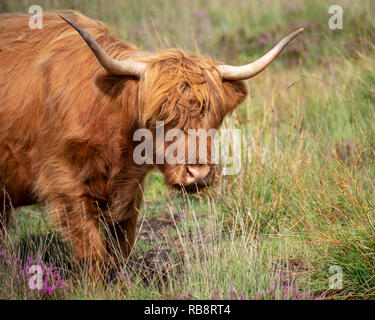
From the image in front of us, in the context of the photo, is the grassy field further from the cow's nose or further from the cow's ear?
the cow's ear

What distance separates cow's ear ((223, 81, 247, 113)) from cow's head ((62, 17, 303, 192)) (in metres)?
0.15

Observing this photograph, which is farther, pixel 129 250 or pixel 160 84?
pixel 129 250

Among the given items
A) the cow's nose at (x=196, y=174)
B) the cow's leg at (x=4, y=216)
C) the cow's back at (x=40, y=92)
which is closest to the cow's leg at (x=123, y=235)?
the cow's back at (x=40, y=92)

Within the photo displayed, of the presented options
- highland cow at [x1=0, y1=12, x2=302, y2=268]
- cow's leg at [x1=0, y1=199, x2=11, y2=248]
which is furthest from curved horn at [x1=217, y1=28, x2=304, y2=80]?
cow's leg at [x1=0, y1=199, x2=11, y2=248]

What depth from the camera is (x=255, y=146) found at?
4309 mm

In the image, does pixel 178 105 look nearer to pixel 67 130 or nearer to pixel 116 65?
pixel 116 65

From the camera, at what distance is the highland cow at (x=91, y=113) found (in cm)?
313

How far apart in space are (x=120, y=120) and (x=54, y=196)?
655mm

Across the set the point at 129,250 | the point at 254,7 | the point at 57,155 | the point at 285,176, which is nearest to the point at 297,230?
the point at 285,176

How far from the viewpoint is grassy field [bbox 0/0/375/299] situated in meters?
2.99

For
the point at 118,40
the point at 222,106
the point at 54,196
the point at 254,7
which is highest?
the point at 254,7

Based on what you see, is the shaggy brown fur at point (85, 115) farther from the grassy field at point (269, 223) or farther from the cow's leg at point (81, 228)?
the grassy field at point (269, 223)
